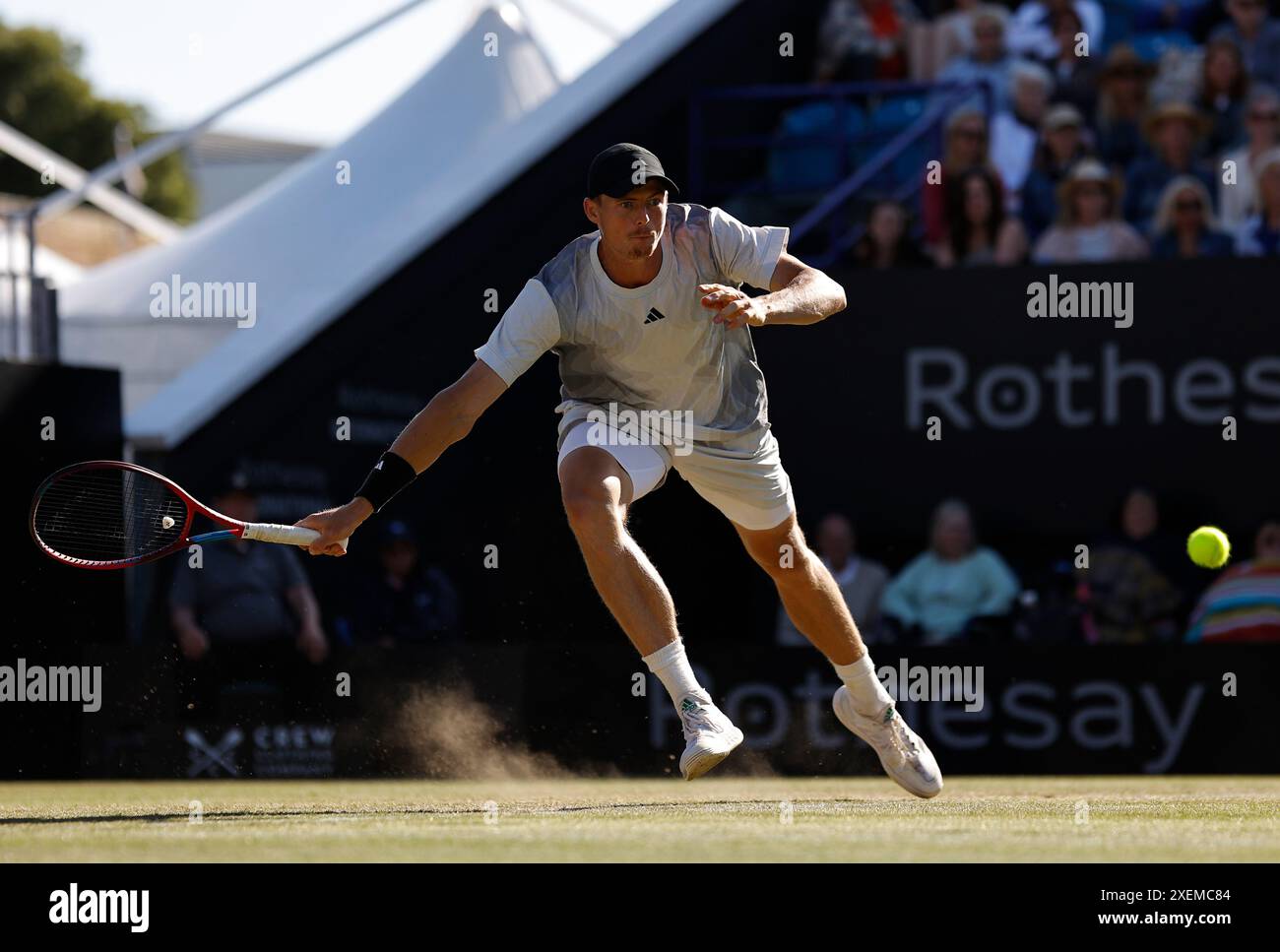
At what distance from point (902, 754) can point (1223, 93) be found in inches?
248

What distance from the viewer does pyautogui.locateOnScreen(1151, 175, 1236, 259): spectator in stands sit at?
33.2 feet

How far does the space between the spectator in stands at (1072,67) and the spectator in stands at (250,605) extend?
16.9 ft

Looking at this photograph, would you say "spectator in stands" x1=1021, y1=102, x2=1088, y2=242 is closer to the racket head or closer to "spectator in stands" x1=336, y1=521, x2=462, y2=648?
"spectator in stands" x1=336, y1=521, x2=462, y2=648

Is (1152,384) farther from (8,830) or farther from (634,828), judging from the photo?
(8,830)

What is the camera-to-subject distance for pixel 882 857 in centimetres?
451

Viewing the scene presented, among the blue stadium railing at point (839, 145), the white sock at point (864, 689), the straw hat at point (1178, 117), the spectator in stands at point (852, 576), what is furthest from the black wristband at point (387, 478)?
the straw hat at point (1178, 117)

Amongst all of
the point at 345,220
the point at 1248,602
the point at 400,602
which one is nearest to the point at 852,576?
the point at 1248,602

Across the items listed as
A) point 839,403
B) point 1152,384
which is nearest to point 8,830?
point 839,403

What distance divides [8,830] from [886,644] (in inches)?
174

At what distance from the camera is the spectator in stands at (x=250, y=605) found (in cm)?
909

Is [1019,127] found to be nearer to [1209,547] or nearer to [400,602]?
[1209,547]

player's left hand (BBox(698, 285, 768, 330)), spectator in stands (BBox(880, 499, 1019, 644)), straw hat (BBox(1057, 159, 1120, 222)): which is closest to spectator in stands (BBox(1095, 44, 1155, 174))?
straw hat (BBox(1057, 159, 1120, 222))

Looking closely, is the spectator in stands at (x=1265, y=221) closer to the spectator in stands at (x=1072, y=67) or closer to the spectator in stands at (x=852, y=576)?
the spectator in stands at (x=1072, y=67)
